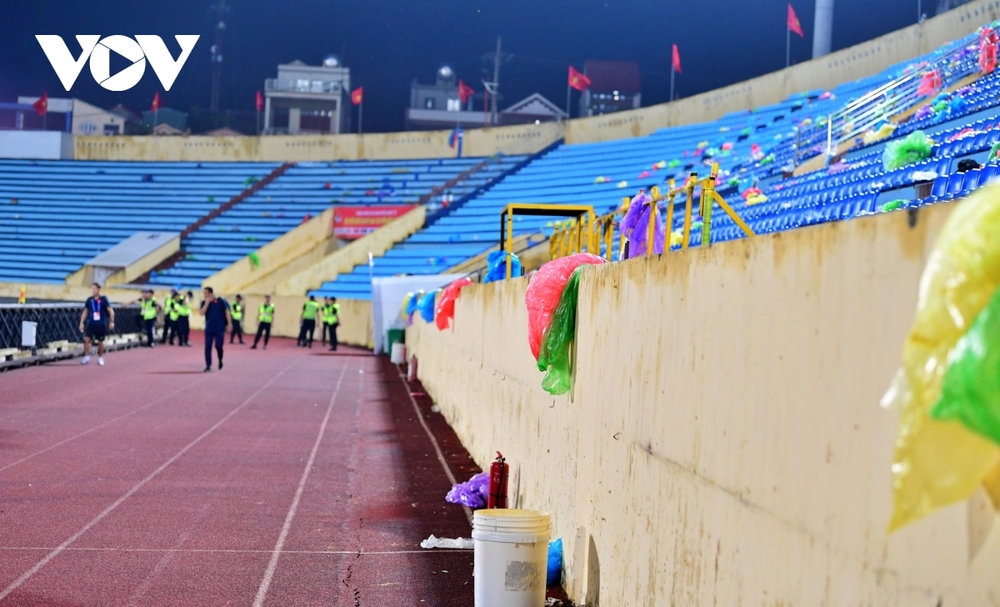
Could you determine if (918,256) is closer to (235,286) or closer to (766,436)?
(766,436)

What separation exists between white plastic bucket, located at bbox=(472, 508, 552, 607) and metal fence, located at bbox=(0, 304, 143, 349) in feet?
60.8

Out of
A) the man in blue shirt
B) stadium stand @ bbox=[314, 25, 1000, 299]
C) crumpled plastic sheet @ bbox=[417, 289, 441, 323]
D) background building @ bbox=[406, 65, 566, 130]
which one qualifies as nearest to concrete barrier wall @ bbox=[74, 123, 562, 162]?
stadium stand @ bbox=[314, 25, 1000, 299]

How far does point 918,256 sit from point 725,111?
39.5 meters

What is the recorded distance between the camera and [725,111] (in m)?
40.9

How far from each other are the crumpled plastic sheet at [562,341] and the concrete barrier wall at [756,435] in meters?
0.17

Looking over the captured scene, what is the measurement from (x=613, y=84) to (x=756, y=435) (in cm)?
8957

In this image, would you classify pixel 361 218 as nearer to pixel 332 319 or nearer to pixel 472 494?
pixel 332 319

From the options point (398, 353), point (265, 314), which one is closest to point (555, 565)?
point (398, 353)

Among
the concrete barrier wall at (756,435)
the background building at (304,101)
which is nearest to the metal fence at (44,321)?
the concrete barrier wall at (756,435)

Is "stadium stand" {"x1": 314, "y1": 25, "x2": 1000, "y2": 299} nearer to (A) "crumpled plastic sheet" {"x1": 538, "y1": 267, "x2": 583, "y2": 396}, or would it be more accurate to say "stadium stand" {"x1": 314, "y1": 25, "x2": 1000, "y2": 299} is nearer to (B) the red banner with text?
(B) the red banner with text

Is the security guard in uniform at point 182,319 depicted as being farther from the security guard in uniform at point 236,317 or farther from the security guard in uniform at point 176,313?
the security guard in uniform at point 236,317

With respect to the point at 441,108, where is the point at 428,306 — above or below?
below

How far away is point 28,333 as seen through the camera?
918 inches

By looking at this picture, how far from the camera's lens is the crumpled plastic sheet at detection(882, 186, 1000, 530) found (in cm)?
215
